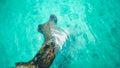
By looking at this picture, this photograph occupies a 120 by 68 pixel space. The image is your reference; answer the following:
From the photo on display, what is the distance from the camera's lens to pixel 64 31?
2.03 meters

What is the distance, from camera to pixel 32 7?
7.18ft

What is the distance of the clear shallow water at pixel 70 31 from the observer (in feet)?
6.34

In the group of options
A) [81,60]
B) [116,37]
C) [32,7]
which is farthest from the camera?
[32,7]

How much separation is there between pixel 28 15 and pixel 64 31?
1.68 feet

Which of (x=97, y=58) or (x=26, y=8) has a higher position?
(x=26, y=8)

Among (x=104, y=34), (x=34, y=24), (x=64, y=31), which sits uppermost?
(x=34, y=24)

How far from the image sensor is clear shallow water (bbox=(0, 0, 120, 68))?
193 cm

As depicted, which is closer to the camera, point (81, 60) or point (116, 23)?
point (81, 60)

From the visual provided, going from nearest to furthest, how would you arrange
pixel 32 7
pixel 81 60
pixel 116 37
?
pixel 81 60, pixel 116 37, pixel 32 7

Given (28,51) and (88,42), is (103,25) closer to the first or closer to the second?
(88,42)

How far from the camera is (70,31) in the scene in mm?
2023

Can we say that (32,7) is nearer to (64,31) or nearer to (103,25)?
(64,31)

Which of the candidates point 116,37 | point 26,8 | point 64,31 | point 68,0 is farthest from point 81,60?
point 26,8

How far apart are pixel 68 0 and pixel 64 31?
462 millimetres
